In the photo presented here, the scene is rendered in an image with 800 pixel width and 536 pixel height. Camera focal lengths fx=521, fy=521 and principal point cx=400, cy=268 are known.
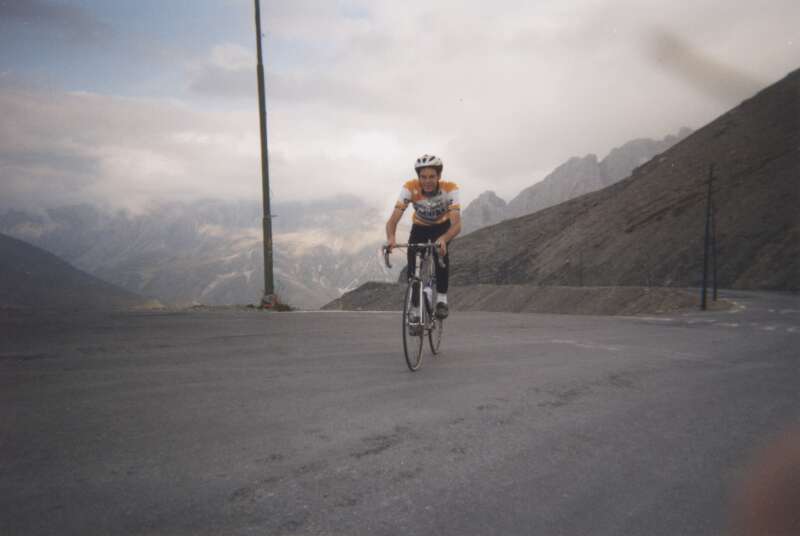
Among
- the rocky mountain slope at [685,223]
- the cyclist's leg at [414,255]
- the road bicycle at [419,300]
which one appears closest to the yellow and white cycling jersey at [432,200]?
the cyclist's leg at [414,255]

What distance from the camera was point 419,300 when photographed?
6.22 metres

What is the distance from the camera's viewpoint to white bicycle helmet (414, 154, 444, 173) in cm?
650

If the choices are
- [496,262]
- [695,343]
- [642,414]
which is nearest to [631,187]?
[496,262]

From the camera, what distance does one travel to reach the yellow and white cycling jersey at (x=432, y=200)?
22.1ft

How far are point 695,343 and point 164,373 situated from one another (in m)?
9.16

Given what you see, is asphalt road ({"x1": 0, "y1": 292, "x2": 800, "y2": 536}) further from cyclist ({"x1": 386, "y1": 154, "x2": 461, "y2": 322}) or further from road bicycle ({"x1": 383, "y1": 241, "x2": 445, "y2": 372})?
cyclist ({"x1": 386, "y1": 154, "x2": 461, "y2": 322})

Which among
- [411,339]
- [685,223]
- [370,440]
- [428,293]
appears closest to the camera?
[370,440]

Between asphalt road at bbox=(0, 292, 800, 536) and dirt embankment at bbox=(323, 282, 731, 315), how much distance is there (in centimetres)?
3200

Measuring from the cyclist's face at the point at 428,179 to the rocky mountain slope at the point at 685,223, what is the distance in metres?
62.7

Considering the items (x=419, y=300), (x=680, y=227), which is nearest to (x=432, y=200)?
(x=419, y=300)

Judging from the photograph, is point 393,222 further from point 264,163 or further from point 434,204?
point 264,163

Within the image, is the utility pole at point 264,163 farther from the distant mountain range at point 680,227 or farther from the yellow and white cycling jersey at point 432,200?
the distant mountain range at point 680,227

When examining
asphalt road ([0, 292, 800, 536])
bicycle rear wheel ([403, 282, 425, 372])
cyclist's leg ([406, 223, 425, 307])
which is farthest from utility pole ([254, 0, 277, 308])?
bicycle rear wheel ([403, 282, 425, 372])

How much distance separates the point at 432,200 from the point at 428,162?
507 mm
